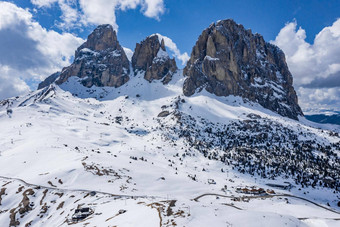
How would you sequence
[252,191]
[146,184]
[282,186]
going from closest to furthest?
1. [146,184]
2. [252,191]
3. [282,186]

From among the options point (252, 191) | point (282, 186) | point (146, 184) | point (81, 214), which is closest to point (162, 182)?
point (146, 184)

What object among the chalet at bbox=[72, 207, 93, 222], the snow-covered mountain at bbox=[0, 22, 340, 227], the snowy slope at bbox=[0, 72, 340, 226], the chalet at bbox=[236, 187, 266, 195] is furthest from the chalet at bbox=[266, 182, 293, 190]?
the chalet at bbox=[72, 207, 93, 222]

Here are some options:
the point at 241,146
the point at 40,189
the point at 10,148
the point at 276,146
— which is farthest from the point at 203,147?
the point at 10,148

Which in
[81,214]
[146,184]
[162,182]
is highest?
[162,182]

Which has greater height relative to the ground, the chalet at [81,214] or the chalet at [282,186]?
the chalet at [81,214]

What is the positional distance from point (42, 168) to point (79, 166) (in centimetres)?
1922

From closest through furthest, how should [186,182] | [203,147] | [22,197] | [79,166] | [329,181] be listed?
[22,197] → [79,166] → [186,182] → [329,181] → [203,147]

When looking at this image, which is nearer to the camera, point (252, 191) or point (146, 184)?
point (146, 184)

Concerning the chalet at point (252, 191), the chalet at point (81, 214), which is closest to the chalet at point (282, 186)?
the chalet at point (252, 191)

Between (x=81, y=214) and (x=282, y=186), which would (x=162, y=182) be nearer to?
(x=81, y=214)

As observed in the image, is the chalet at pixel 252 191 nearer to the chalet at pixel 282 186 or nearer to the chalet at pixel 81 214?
the chalet at pixel 282 186

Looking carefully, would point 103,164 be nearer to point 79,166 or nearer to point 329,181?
point 79,166

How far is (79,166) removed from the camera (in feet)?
299

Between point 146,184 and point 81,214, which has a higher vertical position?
point 146,184
